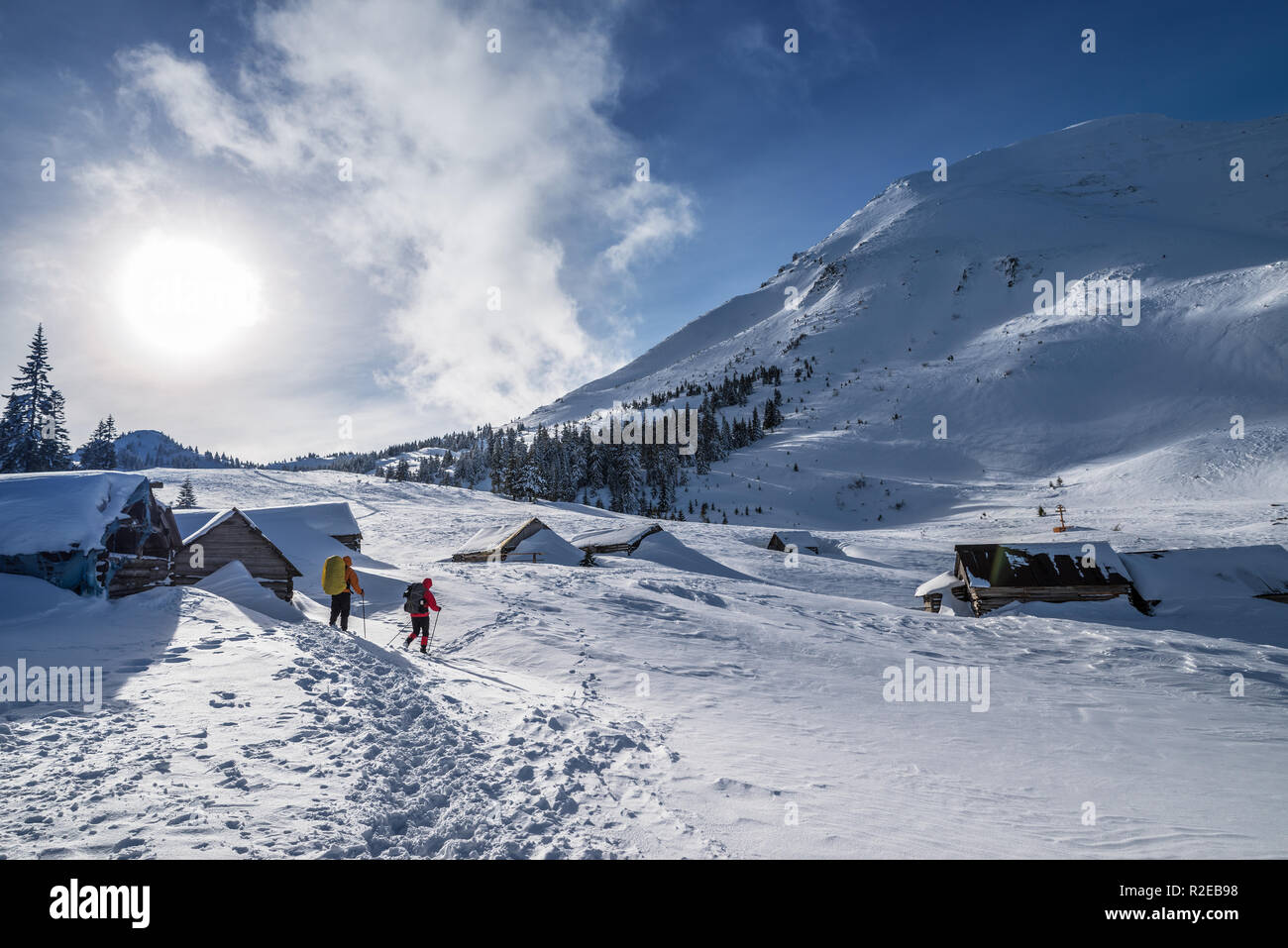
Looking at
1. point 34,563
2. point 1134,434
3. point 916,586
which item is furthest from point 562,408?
point 34,563

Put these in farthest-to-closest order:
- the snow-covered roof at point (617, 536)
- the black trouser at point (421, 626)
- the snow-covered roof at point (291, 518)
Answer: the snow-covered roof at point (617, 536) → the snow-covered roof at point (291, 518) → the black trouser at point (421, 626)

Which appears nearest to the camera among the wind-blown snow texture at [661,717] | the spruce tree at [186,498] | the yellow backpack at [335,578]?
the wind-blown snow texture at [661,717]

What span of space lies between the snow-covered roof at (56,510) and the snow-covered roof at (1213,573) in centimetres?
3074

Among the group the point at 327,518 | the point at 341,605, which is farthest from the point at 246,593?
the point at 327,518

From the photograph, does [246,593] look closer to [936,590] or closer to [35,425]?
[936,590]

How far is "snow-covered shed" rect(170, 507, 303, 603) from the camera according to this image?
19797mm

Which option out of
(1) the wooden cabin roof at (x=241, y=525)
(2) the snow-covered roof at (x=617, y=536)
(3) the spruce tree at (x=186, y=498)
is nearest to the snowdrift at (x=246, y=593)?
(1) the wooden cabin roof at (x=241, y=525)

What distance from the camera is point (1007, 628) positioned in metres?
17.7

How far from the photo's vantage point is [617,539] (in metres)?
35.2

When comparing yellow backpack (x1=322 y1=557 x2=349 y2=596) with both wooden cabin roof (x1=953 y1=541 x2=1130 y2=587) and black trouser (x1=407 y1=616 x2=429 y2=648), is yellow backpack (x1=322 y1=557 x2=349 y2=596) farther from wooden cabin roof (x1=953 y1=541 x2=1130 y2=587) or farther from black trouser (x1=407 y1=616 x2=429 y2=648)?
wooden cabin roof (x1=953 y1=541 x2=1130 y2=587)

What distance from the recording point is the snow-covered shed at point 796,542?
1604 inches

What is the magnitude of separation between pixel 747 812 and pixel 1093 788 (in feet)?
16.3

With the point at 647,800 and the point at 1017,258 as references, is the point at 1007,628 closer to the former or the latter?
the point at 647,800

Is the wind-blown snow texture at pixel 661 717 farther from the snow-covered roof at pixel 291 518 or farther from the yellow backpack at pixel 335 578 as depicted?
the yellow backpack at pixel 335 578
